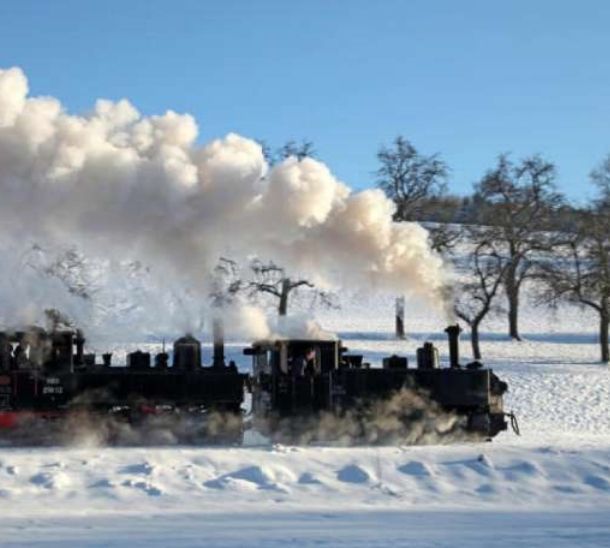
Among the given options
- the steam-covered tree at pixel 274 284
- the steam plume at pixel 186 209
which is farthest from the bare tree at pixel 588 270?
the steam plume at pixel 186 209

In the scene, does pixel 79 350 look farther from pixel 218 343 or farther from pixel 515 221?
pixel 515 221

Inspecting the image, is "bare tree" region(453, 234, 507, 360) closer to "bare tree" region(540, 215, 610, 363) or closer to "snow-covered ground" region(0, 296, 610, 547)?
"bare tree" region(540, 215, 610, 363)

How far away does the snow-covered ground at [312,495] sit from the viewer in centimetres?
1229

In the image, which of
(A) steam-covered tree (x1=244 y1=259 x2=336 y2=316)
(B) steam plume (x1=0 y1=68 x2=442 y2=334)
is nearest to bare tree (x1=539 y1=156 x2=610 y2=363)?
(A) steam-covered tree (x1=244 y1=259 x2=336 y2=316)

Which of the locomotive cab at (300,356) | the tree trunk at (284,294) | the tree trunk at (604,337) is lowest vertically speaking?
the locomotive cab at (300,356)

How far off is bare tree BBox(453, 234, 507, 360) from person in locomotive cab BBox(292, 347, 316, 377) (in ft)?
72.0

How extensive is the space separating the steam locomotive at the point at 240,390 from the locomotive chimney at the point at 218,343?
0.04 metres

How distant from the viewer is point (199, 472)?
54.0ft

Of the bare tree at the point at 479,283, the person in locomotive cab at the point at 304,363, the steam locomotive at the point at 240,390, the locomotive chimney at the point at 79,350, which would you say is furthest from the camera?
the bare tree at the point at 479,283

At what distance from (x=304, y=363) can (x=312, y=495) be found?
19.7 ft

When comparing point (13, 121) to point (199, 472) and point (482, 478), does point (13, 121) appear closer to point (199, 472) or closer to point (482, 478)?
point (199, 472)

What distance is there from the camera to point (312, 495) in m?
15.6

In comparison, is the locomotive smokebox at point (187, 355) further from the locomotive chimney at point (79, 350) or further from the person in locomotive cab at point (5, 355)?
the person in locomotive cab at point (5, 355)

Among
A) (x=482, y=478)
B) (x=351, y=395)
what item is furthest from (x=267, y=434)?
(x=482, y=478)
